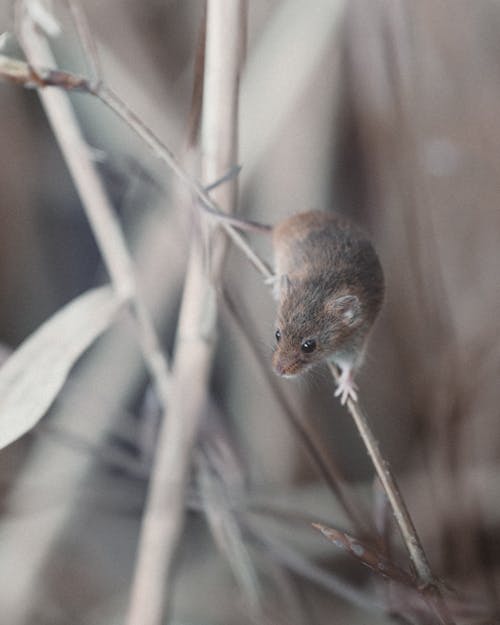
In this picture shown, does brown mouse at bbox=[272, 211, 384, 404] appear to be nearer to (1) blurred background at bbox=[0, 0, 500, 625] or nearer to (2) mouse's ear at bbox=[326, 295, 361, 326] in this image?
(2) mouse's ear at bbox=[326, 295, 361, 326]

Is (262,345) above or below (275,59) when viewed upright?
below

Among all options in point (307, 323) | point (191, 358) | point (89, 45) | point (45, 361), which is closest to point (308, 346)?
point (307, 323)

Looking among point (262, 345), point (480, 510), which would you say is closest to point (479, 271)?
point (480, 510)

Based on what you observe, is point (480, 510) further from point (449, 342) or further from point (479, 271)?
point (479, 271)

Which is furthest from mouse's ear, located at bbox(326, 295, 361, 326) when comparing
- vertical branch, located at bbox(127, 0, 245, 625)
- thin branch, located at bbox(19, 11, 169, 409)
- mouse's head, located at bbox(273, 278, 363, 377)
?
thin branch, located at bbox(19, 11, 169, 409)

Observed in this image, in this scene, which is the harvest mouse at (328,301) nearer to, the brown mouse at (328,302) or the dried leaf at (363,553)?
the brown mouse at (328,302)
